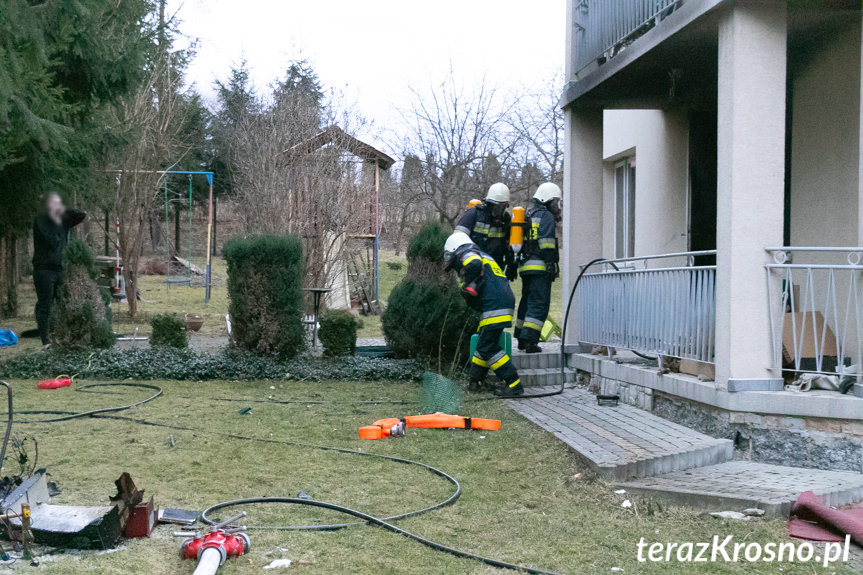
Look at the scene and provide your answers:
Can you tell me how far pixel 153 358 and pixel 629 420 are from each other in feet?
20.9

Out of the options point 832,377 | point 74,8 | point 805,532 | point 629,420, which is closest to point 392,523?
point 805,532

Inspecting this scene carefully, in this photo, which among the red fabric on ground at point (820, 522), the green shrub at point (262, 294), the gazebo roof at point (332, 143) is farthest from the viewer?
the gazebo roof at point (332, 143)

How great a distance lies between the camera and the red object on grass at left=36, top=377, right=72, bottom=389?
875 cm

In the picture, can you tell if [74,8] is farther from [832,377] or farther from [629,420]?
[832,377]

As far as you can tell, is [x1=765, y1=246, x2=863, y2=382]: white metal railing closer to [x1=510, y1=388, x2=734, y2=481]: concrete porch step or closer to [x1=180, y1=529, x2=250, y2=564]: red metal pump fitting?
[x1=510, y1=388, x2=734, y2=481]: concrete porch step

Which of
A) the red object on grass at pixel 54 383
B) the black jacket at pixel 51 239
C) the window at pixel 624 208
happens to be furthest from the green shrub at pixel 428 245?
the black jacket at pixel 51 239

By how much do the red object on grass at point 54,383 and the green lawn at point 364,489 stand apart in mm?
938

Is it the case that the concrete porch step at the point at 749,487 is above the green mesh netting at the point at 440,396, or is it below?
below

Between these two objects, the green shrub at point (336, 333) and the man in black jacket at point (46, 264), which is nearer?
the green shrub at point (336, 333)

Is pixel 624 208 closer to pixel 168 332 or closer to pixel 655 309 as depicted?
pixel 655 309

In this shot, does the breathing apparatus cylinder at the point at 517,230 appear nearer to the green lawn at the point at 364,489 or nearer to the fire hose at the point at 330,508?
Answer: the green lawn at the point at 364,489

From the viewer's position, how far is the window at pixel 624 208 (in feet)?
38.1

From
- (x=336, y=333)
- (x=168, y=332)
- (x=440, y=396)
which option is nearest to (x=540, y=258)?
(x=440, y=396)

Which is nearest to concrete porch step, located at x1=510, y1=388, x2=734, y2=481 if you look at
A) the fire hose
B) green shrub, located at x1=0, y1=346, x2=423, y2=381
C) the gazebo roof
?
the fire hose
